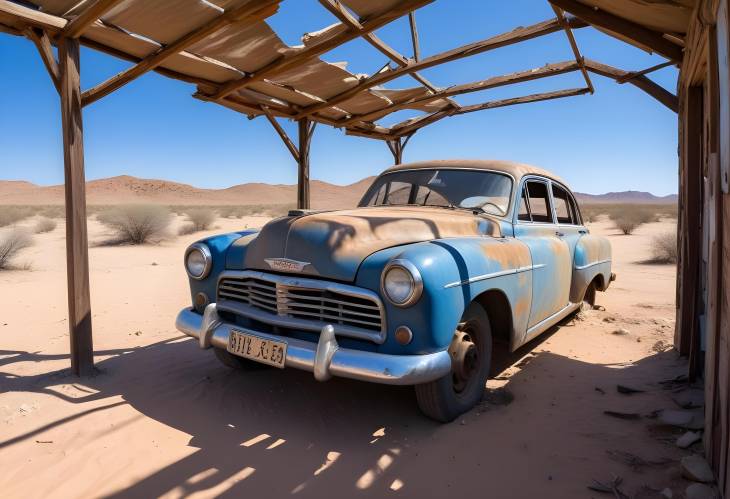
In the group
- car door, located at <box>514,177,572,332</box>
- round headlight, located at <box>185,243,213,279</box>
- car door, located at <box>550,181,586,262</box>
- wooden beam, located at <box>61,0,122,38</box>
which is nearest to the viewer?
wooden beam, located at <box>61,0,122,38</box>

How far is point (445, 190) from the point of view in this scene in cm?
443

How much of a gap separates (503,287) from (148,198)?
9746 cm

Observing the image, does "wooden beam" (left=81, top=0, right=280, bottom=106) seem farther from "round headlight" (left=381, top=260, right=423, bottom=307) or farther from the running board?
the running board

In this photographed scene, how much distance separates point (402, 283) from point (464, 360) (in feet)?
2.71

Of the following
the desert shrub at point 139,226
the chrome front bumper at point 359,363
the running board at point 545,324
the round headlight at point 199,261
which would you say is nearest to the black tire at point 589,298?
the running board at point 545,324

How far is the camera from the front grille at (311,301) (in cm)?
284

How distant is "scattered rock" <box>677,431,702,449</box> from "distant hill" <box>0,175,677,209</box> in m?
81.7

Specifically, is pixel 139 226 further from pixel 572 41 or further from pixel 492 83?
pixel 572 41

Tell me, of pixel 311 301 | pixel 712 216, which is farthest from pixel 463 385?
pixel 712 216

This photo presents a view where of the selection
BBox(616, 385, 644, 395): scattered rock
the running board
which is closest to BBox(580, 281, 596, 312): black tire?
the running board

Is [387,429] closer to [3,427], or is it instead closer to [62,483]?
[62,483]

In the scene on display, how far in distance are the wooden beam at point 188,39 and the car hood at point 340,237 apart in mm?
1785

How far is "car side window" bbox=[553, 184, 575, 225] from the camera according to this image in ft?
17.9

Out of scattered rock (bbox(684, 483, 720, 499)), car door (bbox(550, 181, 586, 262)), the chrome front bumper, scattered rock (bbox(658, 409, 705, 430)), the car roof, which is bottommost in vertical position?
scattered rock (bbox(658, 409, 705, 430))
